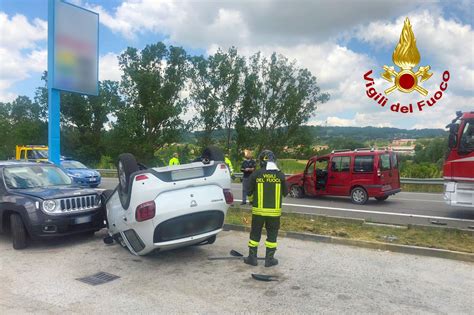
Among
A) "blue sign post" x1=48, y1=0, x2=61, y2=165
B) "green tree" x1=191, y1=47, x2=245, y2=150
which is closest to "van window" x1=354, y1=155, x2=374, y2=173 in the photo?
"blue sign post" x1=48, y1=0, x2=61, y2=165

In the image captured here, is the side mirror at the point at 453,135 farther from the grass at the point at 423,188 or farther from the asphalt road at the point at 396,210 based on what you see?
the grass at the point at 423,188

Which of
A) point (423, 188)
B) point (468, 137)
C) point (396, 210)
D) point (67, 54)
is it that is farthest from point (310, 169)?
point (67, 54)

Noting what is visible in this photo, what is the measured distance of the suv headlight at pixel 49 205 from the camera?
7012mm

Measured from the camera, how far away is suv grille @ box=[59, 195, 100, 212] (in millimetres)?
7226

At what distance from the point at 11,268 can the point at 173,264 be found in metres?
2.47

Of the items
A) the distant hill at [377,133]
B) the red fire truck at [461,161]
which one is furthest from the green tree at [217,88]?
the red fire truck at [461,161]

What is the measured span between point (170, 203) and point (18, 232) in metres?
3.41

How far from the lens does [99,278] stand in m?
5.62

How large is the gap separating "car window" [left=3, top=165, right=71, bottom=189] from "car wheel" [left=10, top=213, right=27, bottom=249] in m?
0.79

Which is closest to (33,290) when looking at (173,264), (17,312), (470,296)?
(17,312)

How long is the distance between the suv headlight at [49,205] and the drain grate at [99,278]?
6.26 ft

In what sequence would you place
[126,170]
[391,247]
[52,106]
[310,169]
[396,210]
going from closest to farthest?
[126,170]
[391,247]
[52,106]
[396,210]
[310,169]

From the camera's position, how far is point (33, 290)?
16.7ft

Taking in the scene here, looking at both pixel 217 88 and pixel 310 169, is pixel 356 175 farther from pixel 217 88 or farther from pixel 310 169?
pixel 217 88
